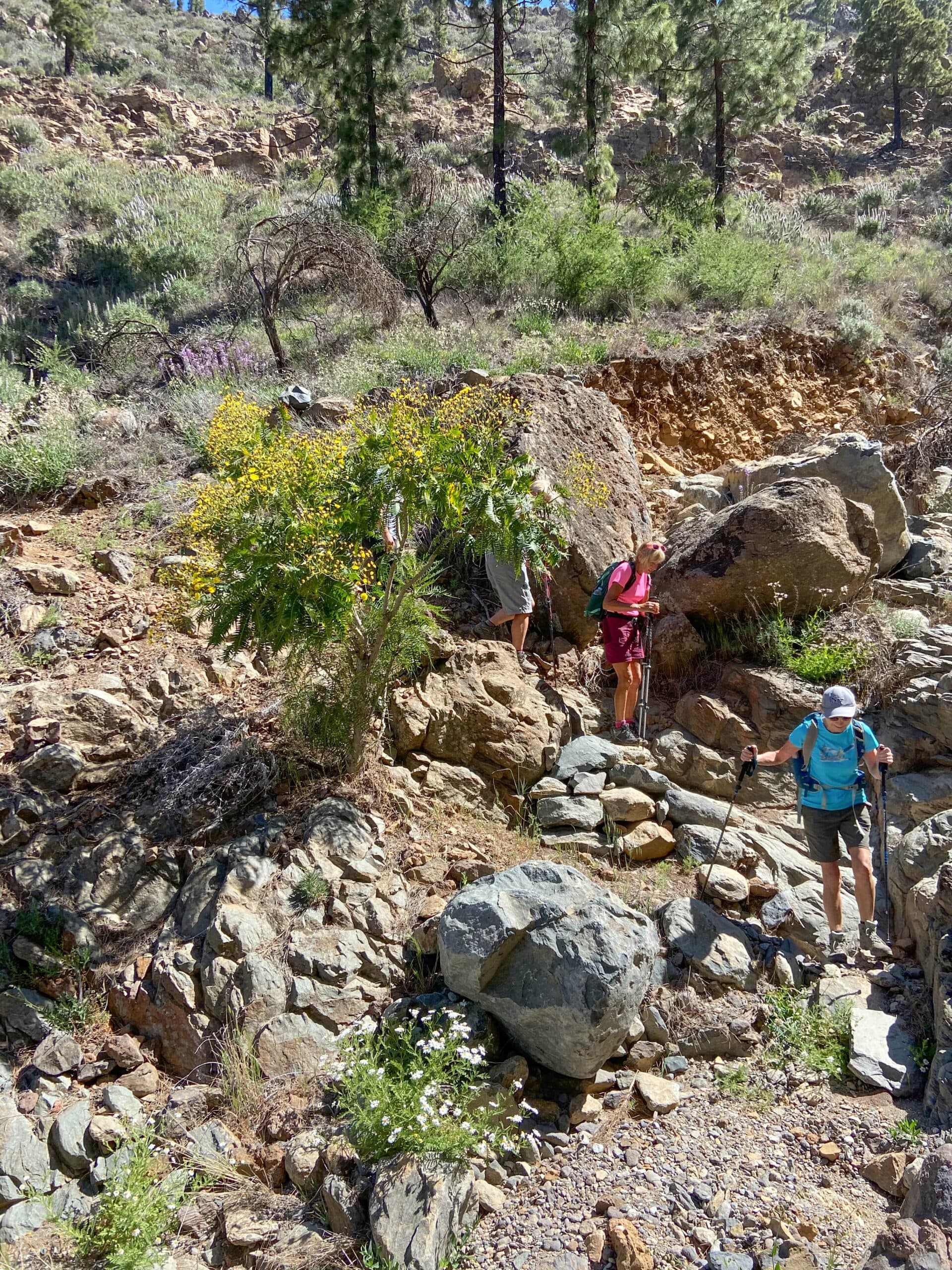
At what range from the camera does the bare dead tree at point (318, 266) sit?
364 inches

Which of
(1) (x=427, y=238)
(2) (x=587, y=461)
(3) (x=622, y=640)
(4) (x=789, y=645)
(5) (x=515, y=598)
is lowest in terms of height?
(4) (x=789, y=645)

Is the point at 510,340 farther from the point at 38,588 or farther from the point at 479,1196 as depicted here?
the point at 479,1196

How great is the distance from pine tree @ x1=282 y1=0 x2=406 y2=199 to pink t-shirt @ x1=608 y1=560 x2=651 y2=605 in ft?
38.6

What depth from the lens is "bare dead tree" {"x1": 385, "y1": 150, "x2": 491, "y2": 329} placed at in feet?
36.4

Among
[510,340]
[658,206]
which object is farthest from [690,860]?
[658,206]

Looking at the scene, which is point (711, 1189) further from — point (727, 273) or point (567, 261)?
point (727, 273)

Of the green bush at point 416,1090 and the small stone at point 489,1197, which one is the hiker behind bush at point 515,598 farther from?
the small stone at point 489,1197

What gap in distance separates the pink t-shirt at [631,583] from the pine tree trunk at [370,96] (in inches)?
449

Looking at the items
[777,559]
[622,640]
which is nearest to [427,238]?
Result: [777,559]

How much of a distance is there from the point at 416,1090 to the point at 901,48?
37356mm

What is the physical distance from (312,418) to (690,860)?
522 cm

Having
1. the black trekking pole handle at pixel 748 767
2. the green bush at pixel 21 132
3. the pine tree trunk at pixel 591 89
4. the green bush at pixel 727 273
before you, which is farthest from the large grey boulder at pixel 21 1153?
the green bush at pixel 21 132

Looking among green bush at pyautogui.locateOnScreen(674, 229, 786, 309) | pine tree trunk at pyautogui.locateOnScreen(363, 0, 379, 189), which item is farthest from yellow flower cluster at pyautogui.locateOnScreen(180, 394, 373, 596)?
pine tree trunk at pyautogui.locateOnScreen(363, 0, 379, 189)

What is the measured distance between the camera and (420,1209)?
303 cm
